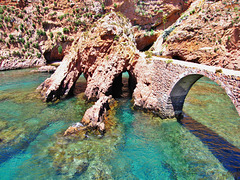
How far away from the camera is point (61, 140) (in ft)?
38.5

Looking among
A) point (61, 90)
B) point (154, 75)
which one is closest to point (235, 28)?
point (154, 75)

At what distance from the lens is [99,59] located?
20.2 m

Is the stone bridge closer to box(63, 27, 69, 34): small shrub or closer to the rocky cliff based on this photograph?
the rocky cliff

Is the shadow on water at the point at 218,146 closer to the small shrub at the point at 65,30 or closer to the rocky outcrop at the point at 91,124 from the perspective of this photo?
the rocky outcrop at the point at 91,124

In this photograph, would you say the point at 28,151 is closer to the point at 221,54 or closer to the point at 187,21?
the point at 221,54

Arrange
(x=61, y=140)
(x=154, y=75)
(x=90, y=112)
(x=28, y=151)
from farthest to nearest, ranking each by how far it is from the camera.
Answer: (x=154, y=75) < (x=90, y=112) < (x=61, y=140) < (x=28, y=151)

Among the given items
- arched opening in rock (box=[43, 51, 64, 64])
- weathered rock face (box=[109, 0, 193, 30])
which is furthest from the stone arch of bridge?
arched opening in rock (box=[43, 51, 64, 64])

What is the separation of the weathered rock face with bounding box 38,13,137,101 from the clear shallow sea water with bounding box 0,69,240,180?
316cm

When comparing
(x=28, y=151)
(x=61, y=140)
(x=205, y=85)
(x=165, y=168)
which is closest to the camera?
(x=165, y=168)

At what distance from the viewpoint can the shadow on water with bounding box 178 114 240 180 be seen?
9.52m

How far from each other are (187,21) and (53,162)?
30.8 m

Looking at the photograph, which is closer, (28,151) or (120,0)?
(28,151)

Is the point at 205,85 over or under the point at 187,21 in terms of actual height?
under

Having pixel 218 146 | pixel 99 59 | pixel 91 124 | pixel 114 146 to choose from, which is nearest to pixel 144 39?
pixel 99 59
